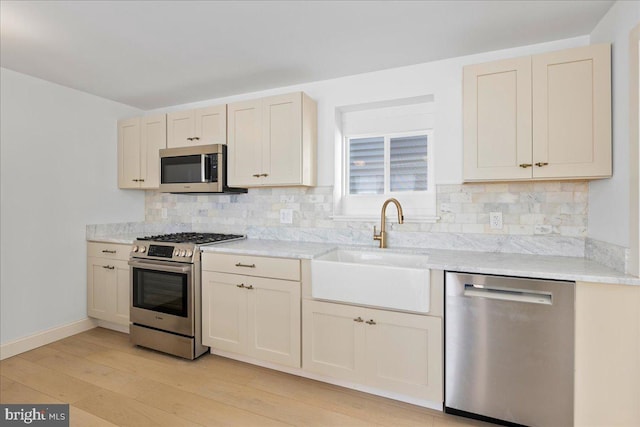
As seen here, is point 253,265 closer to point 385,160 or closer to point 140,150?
point 385,160

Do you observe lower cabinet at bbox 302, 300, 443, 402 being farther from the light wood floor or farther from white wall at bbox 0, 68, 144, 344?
white wall at bbox 0, 68, 144, 344

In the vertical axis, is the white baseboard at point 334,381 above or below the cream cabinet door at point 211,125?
below

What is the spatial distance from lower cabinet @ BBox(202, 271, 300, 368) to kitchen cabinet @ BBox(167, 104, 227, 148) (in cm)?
124

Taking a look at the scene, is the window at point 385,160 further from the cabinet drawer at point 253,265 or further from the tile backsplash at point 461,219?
the cabinet drawer at point 253,265

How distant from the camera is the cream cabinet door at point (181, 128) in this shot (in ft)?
10.3

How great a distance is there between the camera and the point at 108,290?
319 cm

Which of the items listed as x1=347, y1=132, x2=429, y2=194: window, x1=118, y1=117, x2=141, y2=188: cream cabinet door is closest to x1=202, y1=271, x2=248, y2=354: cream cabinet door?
x1=347, y1=132, x2=429, y2=194: window

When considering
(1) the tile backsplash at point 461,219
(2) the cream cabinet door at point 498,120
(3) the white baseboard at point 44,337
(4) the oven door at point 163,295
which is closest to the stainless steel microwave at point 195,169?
(1) the tile backsplash at point 461,219

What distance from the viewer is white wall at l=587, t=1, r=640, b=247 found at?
1671 millimetres

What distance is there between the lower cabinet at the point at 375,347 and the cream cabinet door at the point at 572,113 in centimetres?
118

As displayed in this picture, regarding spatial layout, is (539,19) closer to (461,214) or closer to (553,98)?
(553,98)

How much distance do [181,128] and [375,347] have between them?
260 centimetres

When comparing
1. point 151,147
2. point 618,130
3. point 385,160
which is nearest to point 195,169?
point 151,147

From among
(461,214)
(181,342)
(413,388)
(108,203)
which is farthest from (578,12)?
(108,203)
